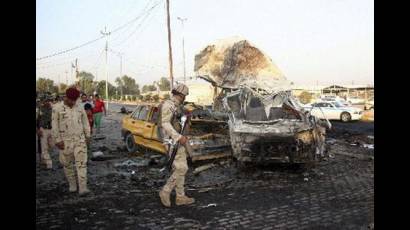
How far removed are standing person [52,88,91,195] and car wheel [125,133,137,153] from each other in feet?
14.4

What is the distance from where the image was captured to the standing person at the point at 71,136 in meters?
6.67

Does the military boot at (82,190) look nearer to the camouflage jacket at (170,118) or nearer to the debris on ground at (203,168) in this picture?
the camouflage jacket at (170,118)

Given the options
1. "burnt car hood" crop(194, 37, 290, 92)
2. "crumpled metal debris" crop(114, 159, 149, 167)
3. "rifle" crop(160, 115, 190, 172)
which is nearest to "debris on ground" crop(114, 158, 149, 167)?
"crumpled metal debris" crop(114, 159, 149, 167)

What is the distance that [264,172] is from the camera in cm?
842

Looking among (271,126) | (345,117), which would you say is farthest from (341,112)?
(271,126)

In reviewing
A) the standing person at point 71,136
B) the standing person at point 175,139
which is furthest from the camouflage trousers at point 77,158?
the standing person at point 175,139

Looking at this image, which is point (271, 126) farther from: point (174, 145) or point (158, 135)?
point (174, 145)

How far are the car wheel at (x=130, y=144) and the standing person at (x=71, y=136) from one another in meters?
4.39

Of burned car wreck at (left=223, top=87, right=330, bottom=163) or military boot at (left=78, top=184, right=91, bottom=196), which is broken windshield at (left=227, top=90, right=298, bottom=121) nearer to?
burned car wreck at (left=223, top=87, right=330, bottom=163)

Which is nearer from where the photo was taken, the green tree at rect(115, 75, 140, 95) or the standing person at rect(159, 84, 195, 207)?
the standing person at rect(159, 84, 195, 207)

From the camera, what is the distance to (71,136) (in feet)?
22.1

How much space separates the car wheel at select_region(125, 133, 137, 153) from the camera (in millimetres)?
11305
